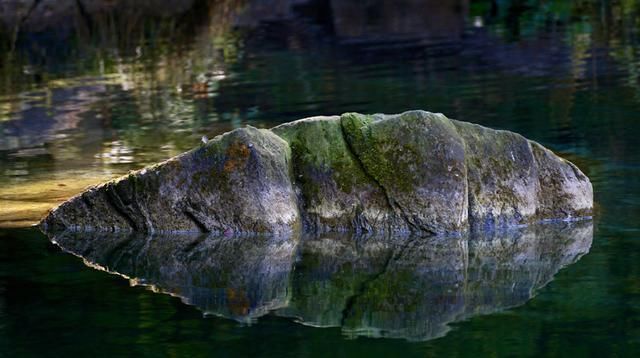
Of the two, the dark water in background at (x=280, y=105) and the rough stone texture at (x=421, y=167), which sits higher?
the rough stone texture at (x=421, y=167)

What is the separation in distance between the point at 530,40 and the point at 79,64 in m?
9.37

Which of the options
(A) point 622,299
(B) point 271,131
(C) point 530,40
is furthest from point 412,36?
(A) point 622,299

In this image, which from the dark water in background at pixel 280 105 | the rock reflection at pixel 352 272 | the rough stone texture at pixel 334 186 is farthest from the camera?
the rough stone texture at pixel 334 186

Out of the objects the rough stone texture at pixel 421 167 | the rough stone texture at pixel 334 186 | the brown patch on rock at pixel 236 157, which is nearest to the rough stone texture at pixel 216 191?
the brown patch on rock at pixel 236 157

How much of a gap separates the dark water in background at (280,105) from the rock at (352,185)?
701 mm

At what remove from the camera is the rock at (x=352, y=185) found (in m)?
11.8

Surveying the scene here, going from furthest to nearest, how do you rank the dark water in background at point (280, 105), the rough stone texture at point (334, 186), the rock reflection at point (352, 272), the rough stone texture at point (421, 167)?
the rough stone texture at point (334, 186) → the rough stone texture at point (421, 167) → the rock reflection at point (352, 272) → the dark water in background at point (280, 105)

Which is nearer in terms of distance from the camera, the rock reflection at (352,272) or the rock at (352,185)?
the rock reflection at (352,272)

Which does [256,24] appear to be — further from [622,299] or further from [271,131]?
[622,299]

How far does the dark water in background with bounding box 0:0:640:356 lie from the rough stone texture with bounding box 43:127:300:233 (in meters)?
0.87

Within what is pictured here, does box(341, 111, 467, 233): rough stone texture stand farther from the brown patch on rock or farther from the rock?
the brown patch on rock

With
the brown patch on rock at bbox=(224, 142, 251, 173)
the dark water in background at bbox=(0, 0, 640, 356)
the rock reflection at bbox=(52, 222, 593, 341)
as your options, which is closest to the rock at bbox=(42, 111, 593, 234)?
the brown patch on rock at bbox=(224, 142, 251, 173)

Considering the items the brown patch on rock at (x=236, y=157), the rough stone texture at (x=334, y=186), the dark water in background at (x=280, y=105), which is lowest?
the dark water in background at (x=280, y=105)

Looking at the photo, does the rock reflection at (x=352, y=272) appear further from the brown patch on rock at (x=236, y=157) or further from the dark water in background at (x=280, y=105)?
the brown patch on rock at (x=236, y=157)
